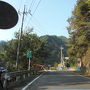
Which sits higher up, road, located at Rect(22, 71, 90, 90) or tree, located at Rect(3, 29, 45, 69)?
tree, located at Rect(3, 29, 45, 69)

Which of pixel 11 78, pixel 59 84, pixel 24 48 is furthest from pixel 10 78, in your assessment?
pixel 24 48

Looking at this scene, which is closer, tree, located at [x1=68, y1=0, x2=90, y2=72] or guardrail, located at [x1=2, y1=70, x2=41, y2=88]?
guardrail, located at [x1=2, y1=70, x2=41, y2=88]

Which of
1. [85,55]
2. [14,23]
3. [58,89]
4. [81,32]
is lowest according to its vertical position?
[58,89]

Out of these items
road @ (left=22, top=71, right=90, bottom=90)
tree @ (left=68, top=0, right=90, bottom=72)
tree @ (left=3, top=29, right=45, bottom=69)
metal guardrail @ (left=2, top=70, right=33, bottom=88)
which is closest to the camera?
metal guardrail @ (left=2, top=70, right=33, bottom=88)

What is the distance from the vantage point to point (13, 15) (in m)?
4.49

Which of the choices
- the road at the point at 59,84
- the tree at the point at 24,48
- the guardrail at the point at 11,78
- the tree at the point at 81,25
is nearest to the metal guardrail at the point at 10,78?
the guardrail at the point at 11,78

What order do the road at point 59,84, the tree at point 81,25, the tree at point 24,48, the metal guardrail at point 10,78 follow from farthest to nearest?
1. the tree at point 24,48
2. the tree at point 81,25
3. the road at point 59,84
4. the metal guardrail at point 10,78

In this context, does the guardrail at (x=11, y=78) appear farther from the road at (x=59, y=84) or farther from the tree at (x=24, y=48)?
the tree at (x=24, y=48)

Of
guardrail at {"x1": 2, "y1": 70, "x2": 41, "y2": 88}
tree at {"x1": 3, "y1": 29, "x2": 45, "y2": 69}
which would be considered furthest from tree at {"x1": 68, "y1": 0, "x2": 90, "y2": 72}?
guardrail at {"x1": 2, "y1": 70, "x2": 41, "y2": 88}

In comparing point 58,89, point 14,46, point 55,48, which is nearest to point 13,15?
point 58,89

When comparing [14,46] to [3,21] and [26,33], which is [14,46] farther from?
[3,21]

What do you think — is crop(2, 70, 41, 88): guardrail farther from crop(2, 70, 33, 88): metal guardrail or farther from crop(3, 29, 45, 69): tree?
crop(3, 29, 45, 69): tree

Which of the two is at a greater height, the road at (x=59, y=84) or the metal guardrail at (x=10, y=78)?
the metal guardrail at (x=10, y=78)

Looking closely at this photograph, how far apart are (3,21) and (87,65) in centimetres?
4463
